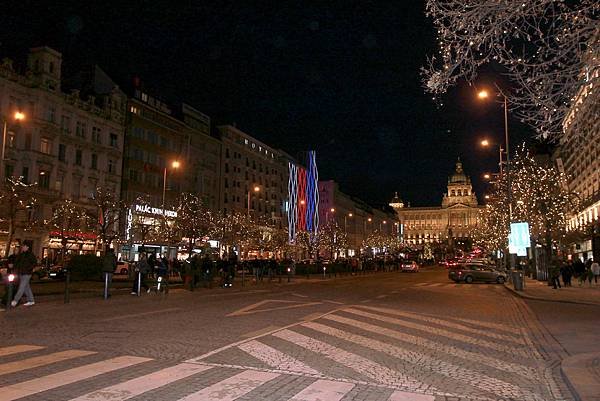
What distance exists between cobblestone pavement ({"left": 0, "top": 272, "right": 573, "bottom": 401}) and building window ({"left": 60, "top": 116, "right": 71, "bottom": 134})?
1609 inches

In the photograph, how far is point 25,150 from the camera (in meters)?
47.9

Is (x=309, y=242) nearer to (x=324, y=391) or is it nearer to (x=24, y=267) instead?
(x=24, y=267)

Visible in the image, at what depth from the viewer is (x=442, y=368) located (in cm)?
870

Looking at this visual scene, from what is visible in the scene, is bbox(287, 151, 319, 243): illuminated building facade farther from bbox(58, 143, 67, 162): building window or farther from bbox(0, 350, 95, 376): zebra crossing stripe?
bbox(0, 350, 95, 376): zebra crossing stripe

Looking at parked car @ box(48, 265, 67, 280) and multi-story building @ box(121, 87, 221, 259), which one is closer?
parked car @ box(48, 265, 67, 280)

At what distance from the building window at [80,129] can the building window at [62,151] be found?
245 cm

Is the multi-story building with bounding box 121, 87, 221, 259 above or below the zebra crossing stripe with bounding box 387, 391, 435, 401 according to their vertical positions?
above

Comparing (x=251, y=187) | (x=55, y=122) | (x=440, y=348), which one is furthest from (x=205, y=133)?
(x=440, y=348)

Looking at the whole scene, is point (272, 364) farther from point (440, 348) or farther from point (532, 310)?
point (532, 310)

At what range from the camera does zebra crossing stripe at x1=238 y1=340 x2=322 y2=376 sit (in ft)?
27.0

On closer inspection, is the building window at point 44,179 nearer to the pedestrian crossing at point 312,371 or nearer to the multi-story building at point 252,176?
the multi-story building at point 252,176

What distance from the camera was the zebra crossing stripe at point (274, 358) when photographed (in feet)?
27.0

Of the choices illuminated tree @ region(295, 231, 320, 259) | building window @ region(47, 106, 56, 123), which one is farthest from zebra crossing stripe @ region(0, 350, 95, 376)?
illuminated tree @ region(295, 231, 320, 259)

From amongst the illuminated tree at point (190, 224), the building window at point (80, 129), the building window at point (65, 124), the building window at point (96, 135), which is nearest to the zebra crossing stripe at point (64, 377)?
the illuminated tree at point (190, 224)
